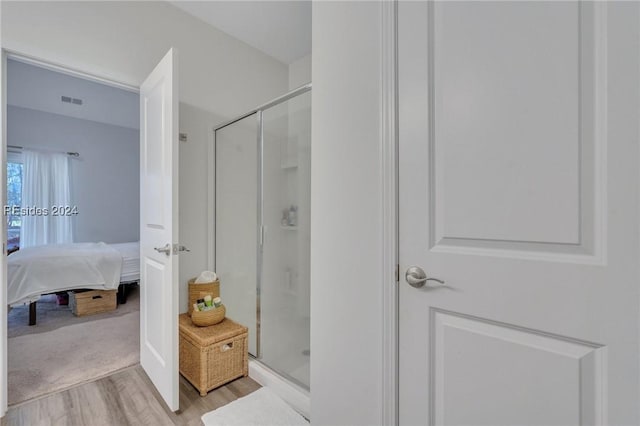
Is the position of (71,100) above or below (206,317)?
above

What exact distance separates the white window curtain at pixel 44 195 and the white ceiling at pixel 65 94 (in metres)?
0.76

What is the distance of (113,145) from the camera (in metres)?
5.08

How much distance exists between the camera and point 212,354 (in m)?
1.79

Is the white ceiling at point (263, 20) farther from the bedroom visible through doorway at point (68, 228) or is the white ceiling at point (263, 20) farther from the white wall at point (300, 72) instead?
the bedroom visible through doorway at point (68, 228)

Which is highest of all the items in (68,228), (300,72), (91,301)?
(300,72)

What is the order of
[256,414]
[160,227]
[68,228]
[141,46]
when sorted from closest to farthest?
[256,414]
[160,227]
[141,46]
[68,228]

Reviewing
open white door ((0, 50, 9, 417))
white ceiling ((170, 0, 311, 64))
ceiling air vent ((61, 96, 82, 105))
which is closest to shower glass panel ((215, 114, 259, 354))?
white ceiling ((170, 0, 311, 64))

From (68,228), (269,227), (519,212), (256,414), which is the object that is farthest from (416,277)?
(68,228)

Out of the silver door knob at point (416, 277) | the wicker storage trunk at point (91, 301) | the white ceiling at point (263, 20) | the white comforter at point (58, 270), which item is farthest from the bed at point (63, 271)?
the silver door knob at point (416, 277)

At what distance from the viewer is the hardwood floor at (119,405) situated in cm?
152

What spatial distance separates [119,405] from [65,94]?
3.89 metres

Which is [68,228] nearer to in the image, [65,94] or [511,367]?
[65,94]

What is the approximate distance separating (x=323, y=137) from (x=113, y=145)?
540 cm

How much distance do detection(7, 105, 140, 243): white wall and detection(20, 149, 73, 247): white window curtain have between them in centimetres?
11
